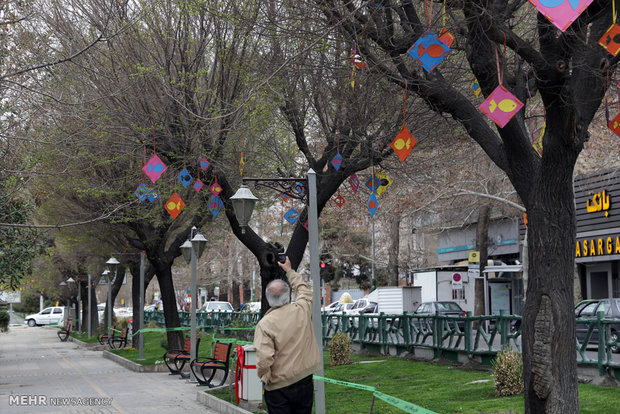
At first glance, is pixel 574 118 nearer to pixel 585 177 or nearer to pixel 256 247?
pixel 256 247

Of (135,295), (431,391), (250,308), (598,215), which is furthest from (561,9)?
(250,308)

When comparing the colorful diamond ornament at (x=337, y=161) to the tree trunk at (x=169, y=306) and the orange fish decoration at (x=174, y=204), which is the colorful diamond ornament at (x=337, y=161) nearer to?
the orange fish decoration at (x=174, y=204)

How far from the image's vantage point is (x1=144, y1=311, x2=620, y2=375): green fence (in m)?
14.2

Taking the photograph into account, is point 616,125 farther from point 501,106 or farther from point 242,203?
point 242,203

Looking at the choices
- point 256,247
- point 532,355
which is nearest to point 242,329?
point 256,247

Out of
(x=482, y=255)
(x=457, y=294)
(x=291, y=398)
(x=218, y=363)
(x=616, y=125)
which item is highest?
(x=616, y=125)

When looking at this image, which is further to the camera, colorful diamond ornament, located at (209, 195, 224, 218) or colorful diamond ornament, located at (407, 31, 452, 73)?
colorful diamond ornament, located at (209, 195, 224, 218)

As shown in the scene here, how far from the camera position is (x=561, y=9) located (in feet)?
21.4

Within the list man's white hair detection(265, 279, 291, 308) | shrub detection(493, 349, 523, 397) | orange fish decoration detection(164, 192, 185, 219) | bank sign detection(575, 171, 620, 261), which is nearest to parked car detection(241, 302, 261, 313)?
bank sign detection(575, 171, 620, 261)

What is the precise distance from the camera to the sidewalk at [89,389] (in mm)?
13906

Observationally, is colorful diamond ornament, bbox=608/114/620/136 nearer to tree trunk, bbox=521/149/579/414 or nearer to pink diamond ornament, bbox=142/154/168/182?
tree trunk, bbox=521/149/579/414

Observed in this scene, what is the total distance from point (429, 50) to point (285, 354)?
371 cm

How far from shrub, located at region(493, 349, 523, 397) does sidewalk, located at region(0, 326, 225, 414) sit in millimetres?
4903

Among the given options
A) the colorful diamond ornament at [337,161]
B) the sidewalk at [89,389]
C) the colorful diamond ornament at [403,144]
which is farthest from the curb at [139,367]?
the colorful diamond ornament at [403,144]
